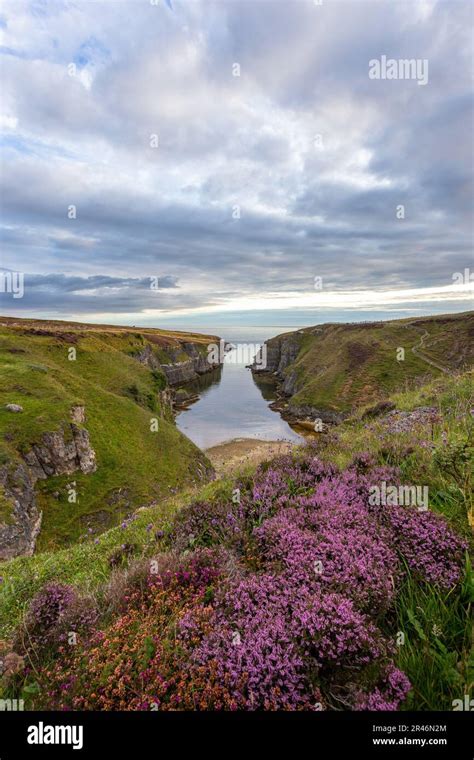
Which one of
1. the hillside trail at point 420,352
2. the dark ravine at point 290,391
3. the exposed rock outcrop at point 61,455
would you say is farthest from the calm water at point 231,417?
the hillside trail at point 420,352

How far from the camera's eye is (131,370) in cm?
6869

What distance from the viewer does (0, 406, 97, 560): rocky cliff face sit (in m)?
23.8

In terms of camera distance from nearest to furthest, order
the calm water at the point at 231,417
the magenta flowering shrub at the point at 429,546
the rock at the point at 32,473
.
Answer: the magenta flowering shrub at the point at 429,546 → the rock at the point at 32,473 → the calm water at the point at 231,417

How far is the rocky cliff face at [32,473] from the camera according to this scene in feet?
78.2

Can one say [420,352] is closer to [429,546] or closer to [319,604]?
[429,546]

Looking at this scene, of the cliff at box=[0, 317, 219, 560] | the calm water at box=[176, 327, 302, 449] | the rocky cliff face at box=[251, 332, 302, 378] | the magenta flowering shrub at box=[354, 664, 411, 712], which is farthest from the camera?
the rocky cliff face at box=[251, 332, 302, 378]

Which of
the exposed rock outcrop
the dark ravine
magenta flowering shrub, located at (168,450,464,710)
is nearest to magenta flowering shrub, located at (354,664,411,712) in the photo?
magenta flowering shrub, located at (168,450,464,710)

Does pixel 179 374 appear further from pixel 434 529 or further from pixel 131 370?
pixel 434 529

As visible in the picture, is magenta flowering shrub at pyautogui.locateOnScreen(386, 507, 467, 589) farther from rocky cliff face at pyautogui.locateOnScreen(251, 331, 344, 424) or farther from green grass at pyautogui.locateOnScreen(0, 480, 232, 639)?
rocky cliff face at pyautogui.locateOnScreen(251, 331, 344, 424)

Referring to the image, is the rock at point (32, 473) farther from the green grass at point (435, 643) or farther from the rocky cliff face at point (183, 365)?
the rocky cliff face at point (183, 365)

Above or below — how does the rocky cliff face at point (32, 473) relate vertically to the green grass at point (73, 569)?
below

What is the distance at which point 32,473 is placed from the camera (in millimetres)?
31500

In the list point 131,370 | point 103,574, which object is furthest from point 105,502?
point 131,370

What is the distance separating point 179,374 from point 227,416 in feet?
197
